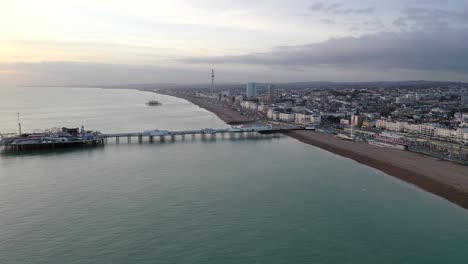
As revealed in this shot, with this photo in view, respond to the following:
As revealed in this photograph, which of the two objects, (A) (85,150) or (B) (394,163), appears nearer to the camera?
(B) (394,163)

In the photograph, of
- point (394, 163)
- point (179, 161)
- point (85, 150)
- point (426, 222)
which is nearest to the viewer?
point (426, 222)

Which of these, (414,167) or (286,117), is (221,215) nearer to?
(414,167)

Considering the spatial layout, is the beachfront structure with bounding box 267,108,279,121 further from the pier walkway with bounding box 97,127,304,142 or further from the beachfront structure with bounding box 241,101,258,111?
the pier walkway with bounding box 97,127,304,142

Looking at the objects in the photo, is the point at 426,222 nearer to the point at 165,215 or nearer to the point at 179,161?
the point at 165,215

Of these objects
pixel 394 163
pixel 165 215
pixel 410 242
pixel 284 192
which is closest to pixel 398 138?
pixel 394 163

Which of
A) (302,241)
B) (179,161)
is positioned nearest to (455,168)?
(302,241)

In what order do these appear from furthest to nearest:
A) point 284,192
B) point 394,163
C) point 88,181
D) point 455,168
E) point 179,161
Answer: point 179,161, point 394,163, point 455,168, point 88,181, point 284,192
